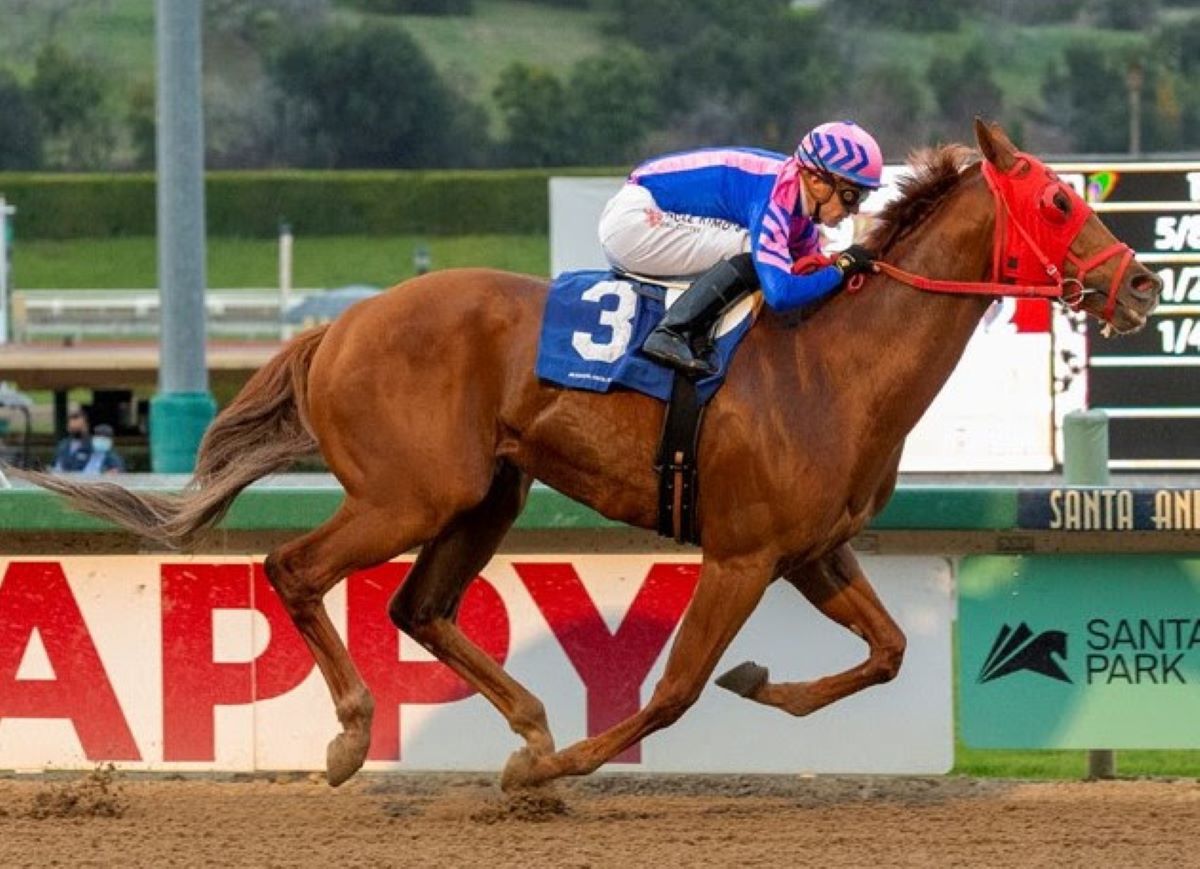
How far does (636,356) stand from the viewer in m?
6.07

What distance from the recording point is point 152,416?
38.9 ft

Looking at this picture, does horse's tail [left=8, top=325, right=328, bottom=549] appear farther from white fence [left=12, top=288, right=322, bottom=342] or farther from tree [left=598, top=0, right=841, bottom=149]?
tree [left=598, top=0, right=841, bottom=149]

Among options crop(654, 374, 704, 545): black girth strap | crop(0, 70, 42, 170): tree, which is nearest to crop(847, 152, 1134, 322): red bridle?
crop(654, 374, 704, 545): black girth strap

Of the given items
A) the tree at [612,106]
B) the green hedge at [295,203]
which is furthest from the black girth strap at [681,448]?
the tree at [612,106]

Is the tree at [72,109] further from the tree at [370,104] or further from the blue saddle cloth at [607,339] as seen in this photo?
the blue saddle cloth at [607,339]

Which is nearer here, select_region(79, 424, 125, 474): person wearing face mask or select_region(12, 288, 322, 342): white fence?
select_region(79, 424, 125, 474): person wearing face mask

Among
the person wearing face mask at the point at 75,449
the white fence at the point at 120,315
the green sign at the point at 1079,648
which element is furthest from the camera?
the white fence at the point at 120,315

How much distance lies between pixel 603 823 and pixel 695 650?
66 centimetres

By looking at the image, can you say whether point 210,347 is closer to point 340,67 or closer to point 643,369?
point 340,67

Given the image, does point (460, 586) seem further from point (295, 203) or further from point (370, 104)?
point (370, 104)

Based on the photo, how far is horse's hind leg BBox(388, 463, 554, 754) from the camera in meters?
6.35

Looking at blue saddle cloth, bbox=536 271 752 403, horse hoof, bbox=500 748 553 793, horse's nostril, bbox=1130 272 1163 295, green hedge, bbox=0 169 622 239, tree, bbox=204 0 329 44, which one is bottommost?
horse hoof, bbox=500 748 553 793

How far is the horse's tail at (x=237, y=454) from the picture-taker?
255 inches

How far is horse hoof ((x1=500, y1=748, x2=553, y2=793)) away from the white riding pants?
1.33 m
